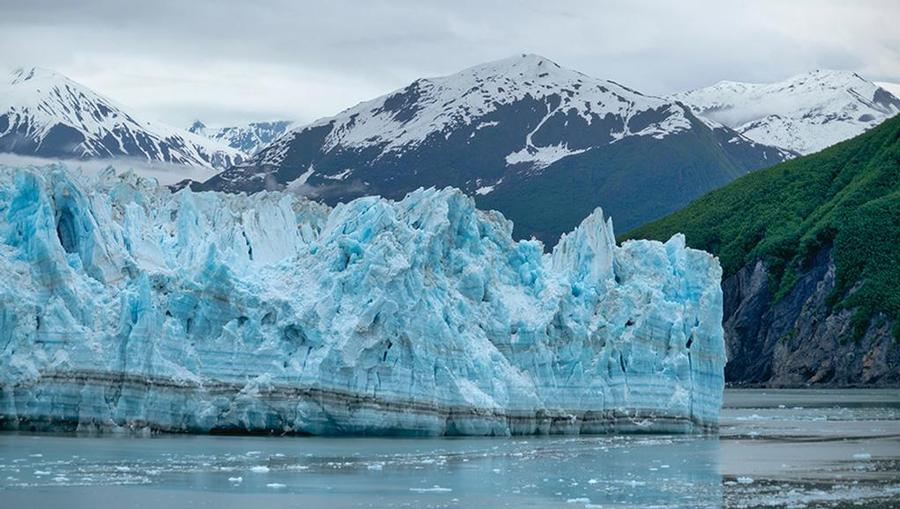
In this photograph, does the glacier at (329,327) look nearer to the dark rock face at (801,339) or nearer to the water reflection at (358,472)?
the water reflection at (358,472)

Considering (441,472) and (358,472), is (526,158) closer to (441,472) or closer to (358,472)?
(441,472)

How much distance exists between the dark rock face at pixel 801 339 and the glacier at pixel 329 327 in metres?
76.4

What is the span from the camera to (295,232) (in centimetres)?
4459

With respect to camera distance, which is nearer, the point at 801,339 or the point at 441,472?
the point at 441,472

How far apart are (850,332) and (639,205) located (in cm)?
5591

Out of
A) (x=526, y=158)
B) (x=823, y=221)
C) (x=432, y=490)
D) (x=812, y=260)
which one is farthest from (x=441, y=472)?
(x=526, y=158)

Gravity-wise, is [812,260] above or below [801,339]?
above

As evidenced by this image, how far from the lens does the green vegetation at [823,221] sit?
126125mm

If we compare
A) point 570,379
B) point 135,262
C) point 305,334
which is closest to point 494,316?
point 570,379

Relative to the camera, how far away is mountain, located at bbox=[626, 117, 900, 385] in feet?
394

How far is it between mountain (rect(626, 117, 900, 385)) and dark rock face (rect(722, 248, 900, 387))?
0.09 metres

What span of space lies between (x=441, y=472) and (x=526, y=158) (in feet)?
517

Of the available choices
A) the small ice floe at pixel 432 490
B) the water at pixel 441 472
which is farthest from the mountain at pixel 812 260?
the small ice floe at pixel 432 490

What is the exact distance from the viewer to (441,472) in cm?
3256
